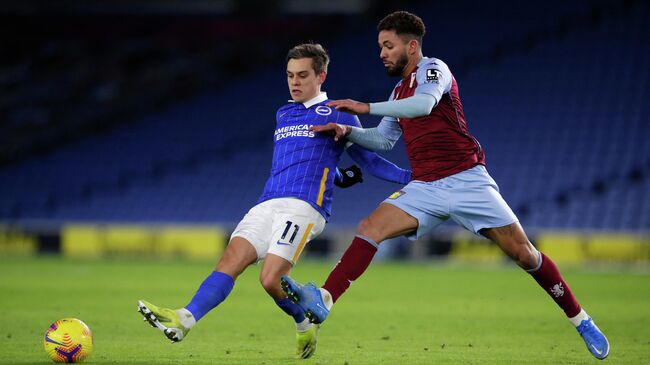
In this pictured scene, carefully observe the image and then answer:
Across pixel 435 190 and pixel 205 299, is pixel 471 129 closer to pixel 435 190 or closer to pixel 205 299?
pixel 435 190

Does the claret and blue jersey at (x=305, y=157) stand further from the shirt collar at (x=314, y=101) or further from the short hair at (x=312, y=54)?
the short hair at (x=312, y=54)

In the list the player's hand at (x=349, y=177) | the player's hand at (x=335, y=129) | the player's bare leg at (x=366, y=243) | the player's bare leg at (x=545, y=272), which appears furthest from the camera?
the player's hand at (x=349, y=177)

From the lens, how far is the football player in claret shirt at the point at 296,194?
24.6ft

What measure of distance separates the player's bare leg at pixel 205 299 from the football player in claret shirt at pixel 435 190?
690 mm

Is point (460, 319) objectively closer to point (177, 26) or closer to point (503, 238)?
point (503, 238)

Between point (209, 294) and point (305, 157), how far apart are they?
131 cm

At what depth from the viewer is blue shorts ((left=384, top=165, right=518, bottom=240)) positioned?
747 centimetres

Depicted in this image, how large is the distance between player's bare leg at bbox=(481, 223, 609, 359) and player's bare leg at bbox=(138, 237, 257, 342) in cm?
175

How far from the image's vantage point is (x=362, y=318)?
11.4 meters

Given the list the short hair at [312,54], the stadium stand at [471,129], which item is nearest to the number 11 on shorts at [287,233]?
the short hair at [312,54]

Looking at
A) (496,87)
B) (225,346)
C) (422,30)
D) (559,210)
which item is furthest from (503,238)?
(496,87)

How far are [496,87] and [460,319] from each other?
1552 cm

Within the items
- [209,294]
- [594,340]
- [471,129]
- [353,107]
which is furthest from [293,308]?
[471,129]

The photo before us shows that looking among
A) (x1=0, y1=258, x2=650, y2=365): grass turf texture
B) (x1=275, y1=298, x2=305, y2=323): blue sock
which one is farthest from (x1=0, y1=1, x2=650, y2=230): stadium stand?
(x1=275, y1=298, x2=305, y2=323): blue sock
